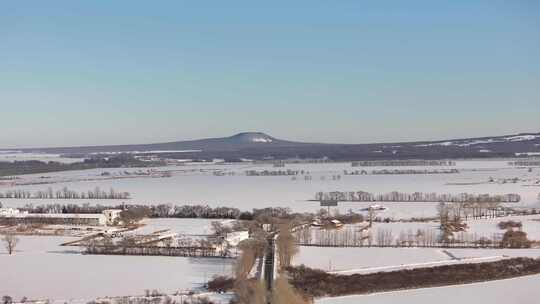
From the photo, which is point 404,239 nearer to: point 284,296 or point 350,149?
point 284,296

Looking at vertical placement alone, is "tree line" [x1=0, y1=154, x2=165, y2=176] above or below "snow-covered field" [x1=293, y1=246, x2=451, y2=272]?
above

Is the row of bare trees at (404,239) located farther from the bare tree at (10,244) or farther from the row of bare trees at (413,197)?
the row of bare trees at (413,197)

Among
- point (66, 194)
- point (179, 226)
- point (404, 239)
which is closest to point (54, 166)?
point (66, 194)

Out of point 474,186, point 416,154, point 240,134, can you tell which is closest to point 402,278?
point 474,186

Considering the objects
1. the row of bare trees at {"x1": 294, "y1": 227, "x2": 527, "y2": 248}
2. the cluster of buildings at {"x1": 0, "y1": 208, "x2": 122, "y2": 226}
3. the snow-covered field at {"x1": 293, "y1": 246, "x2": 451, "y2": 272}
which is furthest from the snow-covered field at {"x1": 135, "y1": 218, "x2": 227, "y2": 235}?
the snow-covered field at {"x1": 293, "y1": 246, "x2": 451, "y2": 272}

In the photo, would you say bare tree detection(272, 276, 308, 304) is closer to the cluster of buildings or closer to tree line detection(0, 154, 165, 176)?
the cluster of buildings

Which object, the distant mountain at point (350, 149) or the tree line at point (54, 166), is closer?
the tree line at point (54, 166)

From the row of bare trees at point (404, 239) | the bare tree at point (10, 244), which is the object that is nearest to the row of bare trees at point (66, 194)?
the bare tree at point (10, 244)
